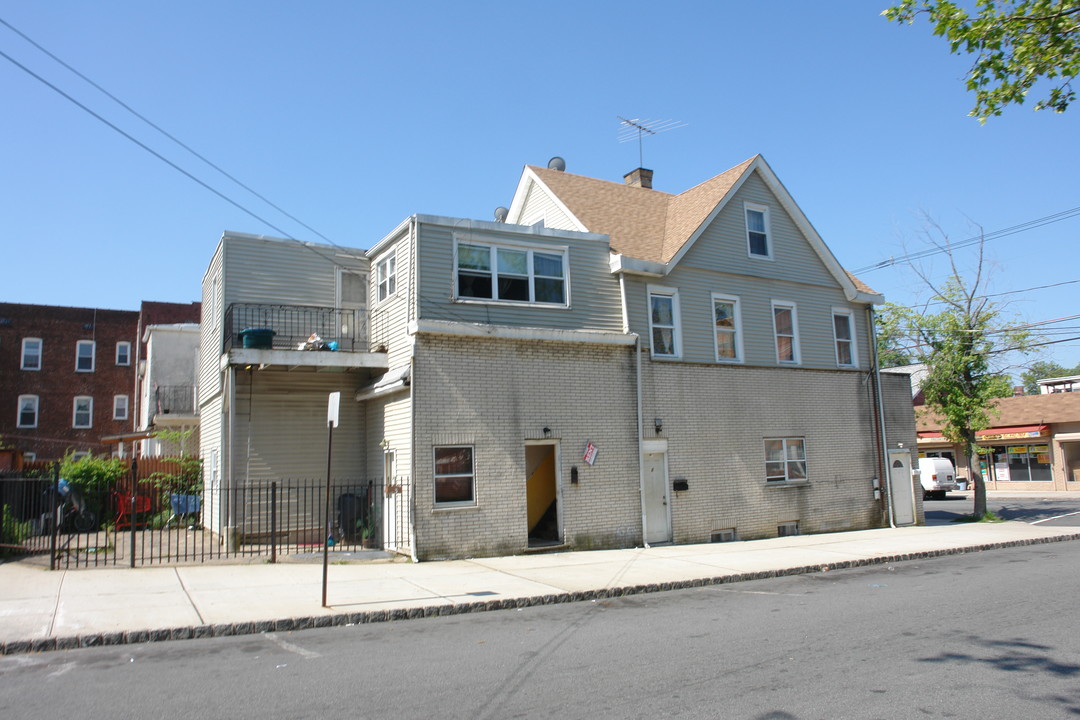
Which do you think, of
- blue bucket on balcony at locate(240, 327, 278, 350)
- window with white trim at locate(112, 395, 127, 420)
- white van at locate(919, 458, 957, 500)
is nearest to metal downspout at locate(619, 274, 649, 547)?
blue bucket on balcony at locate(240, 327, 278, 350)

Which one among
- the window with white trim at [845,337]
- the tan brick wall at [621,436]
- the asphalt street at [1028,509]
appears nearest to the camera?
the tan brick wall at [621,436]

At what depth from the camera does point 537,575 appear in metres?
12.3

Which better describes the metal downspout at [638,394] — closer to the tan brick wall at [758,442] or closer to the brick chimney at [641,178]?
the tan brick wall at [758,442]

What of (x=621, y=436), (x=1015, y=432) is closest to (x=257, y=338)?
(x=621, y=436)

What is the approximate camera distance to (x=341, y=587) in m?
11.0

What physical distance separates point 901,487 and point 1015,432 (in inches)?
920

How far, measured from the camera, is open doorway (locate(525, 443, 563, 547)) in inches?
647

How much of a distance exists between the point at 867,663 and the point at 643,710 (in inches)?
99.3

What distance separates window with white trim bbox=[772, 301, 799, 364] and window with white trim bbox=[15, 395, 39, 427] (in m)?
36.5

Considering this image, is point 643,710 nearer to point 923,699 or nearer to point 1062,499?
point 923,699

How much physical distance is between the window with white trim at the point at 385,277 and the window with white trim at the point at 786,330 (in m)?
9.67

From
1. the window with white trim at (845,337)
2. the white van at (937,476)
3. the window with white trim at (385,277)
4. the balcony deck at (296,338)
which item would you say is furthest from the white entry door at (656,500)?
the white van at (937,476)

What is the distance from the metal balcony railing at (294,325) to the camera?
16623 mm

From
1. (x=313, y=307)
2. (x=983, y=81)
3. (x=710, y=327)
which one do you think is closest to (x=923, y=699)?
(x=983, y=81)
